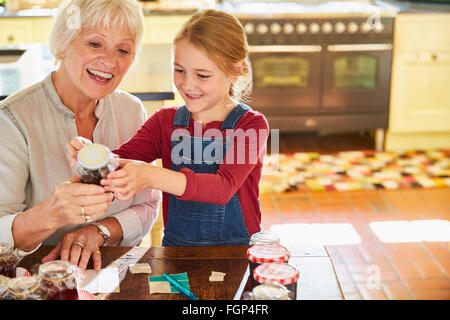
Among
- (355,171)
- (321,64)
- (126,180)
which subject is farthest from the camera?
(321,64)

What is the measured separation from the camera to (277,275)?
102cm

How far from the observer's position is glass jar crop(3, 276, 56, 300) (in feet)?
3.16

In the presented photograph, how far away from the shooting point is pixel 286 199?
143 inches

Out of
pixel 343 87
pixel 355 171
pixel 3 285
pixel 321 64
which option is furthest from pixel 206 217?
pixel 343 87

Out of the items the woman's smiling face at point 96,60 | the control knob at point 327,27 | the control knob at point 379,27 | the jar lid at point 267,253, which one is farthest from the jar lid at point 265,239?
the control knob at point 379,27

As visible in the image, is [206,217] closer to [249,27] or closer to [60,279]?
[60,279]

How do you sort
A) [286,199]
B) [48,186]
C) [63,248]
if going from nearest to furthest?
1. [63,248]
2. [48,186]
3. [286,199]

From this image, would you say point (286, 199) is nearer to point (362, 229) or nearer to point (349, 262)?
point (362, 229)

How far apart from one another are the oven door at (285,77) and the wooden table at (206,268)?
331cm

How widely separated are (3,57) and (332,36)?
2.70 m

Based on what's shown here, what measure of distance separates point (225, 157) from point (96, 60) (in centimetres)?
43

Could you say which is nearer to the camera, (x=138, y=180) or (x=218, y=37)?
(x=138, y=180)

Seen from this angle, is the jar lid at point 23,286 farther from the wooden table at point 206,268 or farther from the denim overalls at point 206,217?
the denim overalls at point 206,217

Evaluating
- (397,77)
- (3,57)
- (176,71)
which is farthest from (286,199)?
(176,71)
